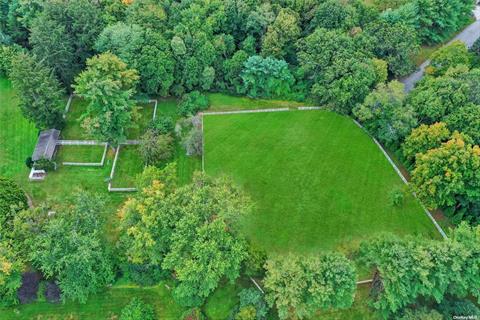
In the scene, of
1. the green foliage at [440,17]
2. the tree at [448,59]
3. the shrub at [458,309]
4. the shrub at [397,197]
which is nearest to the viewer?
the shrub at [458,309]

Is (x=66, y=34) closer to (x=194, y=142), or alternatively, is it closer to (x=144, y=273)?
(x=194, y=142)

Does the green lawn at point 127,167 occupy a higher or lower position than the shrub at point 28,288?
higher

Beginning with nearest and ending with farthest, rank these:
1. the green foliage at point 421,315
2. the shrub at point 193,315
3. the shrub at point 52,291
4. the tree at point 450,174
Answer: the green foliage at point 421,315 < the shrub at point 193,315 < the tree at point 450,174 < the shrub at point 52,291

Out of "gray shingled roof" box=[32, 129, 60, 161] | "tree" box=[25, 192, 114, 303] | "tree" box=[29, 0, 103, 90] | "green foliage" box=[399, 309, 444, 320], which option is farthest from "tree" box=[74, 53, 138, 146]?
"green foliage" box=[399, 309, 444, 320]

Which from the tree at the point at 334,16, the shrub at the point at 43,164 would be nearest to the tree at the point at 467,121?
the tree at the point at 334,16

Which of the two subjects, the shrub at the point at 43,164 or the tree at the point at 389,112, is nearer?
the tree at the point at 389,112

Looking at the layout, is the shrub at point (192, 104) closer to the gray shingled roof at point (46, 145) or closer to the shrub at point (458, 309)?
the gray shingled roof at point (46, 145)

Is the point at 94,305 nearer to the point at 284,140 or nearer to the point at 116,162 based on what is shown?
the point at 116,162
